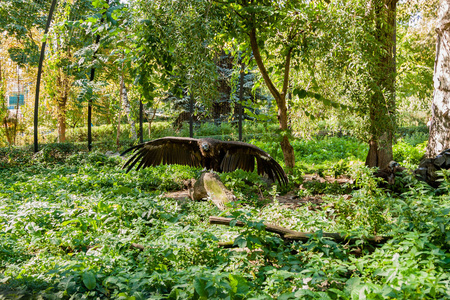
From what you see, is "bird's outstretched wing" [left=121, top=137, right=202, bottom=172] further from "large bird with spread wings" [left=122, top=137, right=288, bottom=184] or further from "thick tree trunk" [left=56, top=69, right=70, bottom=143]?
"thick tree trunk" [left=56, top=69, right=70, bottom=143]

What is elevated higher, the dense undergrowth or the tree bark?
the tree bark

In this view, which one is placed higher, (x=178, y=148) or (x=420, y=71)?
(x=420, y=71)

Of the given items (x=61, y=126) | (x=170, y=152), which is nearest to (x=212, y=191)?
(x=170, y=152)

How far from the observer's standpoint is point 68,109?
15.2 meters

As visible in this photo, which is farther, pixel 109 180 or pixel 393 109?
pixel 109 180

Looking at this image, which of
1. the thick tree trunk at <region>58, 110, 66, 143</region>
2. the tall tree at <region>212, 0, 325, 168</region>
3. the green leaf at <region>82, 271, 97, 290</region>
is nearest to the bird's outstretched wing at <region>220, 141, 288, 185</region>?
the tall tree at <region>212, 0, 325, 168</region>

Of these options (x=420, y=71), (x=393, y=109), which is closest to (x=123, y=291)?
(x=393, y=109)

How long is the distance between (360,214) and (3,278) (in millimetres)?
2897

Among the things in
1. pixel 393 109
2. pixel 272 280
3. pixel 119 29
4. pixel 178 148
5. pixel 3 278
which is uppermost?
pixel 119 29

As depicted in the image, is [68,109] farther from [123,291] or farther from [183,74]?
[123,291]

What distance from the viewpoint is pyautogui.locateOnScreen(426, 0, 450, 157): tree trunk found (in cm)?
518

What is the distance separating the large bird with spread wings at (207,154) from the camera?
498 cm

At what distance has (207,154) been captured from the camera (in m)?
4.96

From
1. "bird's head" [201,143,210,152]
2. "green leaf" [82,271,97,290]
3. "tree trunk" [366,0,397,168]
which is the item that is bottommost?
"green leaf" [82,271,97,290]
